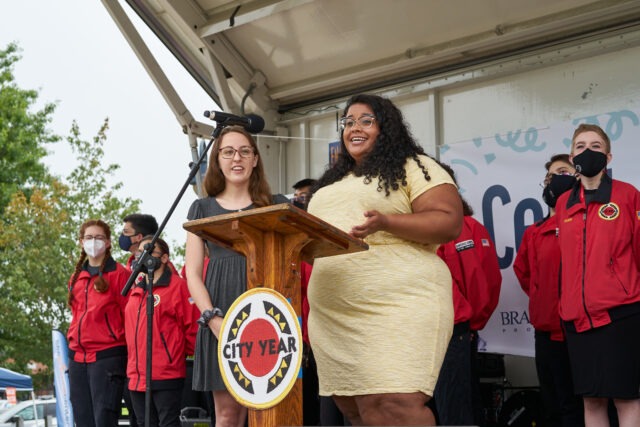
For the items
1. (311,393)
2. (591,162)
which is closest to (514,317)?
(311,393)

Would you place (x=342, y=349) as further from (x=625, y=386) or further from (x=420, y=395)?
(x=625, y=386)

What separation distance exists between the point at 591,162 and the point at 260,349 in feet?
6.94

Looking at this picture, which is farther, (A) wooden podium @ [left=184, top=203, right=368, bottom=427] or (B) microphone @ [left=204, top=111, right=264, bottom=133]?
(B) microphone @ [left=204, top=111, right=264, bottom=133]

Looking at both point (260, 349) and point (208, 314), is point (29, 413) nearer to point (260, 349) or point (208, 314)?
point (208, 314)

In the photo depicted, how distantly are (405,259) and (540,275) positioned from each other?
7.33 feet

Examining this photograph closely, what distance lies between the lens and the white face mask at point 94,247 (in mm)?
5684

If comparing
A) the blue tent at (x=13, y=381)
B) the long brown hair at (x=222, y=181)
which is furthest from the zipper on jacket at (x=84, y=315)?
the blue tent at (x=13, y=381)

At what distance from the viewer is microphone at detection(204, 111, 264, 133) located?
3.98 metres

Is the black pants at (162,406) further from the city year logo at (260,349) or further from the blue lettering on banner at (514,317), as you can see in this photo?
the city year logo at (260,349)

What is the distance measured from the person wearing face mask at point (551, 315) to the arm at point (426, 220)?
1949 millimetres

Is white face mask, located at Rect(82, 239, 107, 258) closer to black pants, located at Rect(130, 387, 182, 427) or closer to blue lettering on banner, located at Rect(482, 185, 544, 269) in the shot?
black pants, located at Rect(130, 387, 182, 427)

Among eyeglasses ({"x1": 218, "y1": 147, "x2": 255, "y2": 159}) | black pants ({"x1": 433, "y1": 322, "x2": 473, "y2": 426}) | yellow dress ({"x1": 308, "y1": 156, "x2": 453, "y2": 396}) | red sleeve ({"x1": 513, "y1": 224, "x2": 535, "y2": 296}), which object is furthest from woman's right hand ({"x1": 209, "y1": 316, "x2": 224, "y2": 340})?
red sleeve ({"x1": 513, "y1": 224, "x2": 535, "y2": 296})

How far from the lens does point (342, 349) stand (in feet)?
8.72

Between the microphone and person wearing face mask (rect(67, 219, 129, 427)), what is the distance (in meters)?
2.00
